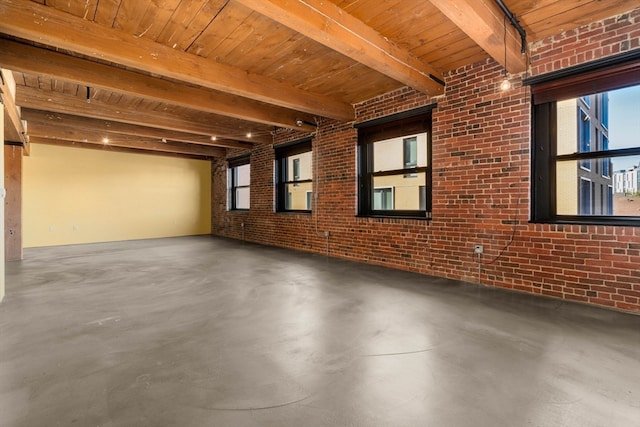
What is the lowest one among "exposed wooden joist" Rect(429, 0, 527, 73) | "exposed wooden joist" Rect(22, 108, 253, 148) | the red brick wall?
the red brick wall

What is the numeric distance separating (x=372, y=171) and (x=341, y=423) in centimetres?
427

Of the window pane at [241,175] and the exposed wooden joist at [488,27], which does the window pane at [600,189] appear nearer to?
the exposed wooden joist at [488,27]

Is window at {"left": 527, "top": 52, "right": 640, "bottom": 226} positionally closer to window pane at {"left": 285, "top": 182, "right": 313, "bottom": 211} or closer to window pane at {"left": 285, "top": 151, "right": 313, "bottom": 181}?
window pane at {"left": 285, "top": 182, "right": 313, "bottom": 211}

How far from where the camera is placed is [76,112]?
15.6 feet

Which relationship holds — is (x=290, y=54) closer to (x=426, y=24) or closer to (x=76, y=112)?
(x=426, y=24)

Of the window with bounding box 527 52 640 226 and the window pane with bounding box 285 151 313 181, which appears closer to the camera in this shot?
the window with bounding box 527 52 640 226

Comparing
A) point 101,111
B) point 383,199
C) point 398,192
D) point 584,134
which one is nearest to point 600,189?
point 584,134

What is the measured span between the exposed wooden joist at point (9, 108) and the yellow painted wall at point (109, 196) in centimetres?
260

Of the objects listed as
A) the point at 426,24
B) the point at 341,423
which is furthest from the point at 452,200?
the point at 341,423

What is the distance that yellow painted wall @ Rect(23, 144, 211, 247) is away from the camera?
24.7 feet

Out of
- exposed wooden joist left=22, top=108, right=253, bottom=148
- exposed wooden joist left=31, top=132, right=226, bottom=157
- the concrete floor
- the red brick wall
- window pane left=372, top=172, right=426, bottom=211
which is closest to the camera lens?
the concrete floor

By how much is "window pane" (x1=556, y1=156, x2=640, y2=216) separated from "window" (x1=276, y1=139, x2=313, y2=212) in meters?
4.32

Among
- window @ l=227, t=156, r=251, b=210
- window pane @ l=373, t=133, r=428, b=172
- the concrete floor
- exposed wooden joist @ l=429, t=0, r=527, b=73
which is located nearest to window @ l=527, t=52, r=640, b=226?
exposed wooden joist @ l=429, t=0, r=527, b=73

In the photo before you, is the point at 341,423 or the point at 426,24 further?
the point at 426,24
